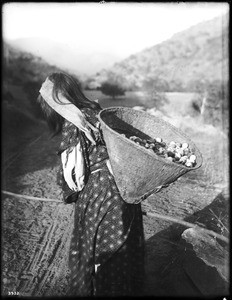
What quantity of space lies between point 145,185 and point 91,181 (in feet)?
1.58

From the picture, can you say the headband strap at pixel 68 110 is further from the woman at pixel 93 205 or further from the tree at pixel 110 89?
the tree at pixel 110 89

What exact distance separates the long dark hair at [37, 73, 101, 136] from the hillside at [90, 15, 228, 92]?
5176mm

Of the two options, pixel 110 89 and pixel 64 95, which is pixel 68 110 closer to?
pixel 64 95

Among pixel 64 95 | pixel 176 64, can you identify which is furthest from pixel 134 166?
pixel 176 64

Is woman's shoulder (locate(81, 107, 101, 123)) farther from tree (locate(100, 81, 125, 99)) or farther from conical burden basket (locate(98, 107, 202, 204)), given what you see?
tree (locate(100, 81, 125, 99))

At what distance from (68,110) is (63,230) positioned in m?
2.18

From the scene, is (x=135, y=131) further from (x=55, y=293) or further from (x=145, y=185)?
(x=55, y=293)

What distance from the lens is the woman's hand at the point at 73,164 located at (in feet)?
7.16

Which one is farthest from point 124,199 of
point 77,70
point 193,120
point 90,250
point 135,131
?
point 193,120

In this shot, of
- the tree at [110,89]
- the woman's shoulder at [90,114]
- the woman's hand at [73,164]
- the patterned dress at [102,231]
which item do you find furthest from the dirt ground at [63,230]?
the tree at [110,89]

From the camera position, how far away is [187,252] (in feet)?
11.1

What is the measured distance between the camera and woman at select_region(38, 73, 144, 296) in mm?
2201

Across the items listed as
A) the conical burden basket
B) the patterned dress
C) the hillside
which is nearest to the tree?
the hillside

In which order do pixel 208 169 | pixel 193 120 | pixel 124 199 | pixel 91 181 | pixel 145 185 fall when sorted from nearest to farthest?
pixel 145 185 < pixel 124 199 < pixel 91 181 < pixel 208 169 < pixel 193 120
